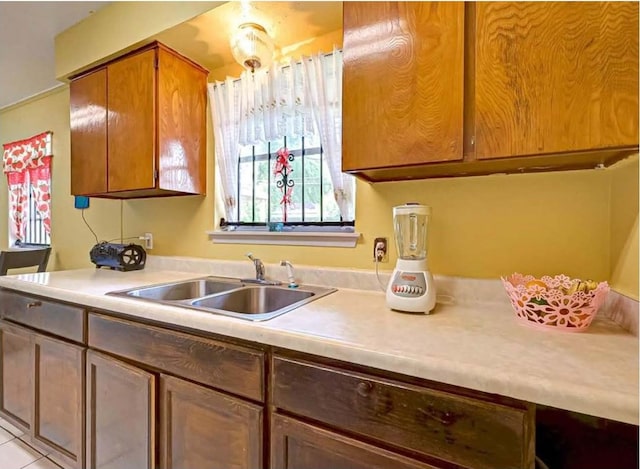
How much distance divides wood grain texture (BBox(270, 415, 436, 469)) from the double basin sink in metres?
0.49

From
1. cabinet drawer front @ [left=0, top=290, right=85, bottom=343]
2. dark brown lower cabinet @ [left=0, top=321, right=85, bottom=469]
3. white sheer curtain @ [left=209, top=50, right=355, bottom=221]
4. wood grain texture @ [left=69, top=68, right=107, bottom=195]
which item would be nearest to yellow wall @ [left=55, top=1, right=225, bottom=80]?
wood grain texture @ [left=69, top=68, right=107, bottom=195]

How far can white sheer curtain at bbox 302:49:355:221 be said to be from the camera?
1.50 meters

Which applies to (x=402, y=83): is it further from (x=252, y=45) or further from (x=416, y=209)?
(x=252, y=45)

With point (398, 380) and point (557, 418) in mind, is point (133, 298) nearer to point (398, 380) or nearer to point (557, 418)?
point (398, 380)

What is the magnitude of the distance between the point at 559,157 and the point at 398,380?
0.81 meters

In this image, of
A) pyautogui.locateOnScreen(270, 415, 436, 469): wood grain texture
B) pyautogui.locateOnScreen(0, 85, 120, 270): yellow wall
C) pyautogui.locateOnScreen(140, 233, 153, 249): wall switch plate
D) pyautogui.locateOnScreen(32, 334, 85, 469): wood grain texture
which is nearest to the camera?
pyautogui.locateOnScreen(270, 415, 436, 469): wood grain texture

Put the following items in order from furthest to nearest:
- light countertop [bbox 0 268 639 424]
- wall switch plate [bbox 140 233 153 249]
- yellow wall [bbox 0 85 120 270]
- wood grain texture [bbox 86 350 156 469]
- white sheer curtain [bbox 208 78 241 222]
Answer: yellow wall [bbox 0 85 120 270] < wall switch plate [bbox 140 233 153 249] < white sheer curtain [bbox 208 78 241 222] < wood grain texture [bbox 86 350 156 469] < light countertop [bbox 0 268 639 424]

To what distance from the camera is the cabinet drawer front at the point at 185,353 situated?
91 cm

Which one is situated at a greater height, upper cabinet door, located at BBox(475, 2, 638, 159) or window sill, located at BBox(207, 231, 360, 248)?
upper cabinet door, located at BBox(475, 2, 638, 159)

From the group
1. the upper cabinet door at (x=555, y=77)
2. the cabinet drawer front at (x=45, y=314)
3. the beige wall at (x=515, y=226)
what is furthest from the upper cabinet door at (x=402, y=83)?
the cabinet drawer front at (x=45, y=314)

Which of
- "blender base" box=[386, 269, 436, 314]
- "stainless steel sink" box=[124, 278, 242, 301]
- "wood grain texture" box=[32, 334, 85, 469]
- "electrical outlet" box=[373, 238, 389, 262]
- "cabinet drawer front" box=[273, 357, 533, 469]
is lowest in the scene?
"wood grain texture" box=[32, 334, 85, 469]

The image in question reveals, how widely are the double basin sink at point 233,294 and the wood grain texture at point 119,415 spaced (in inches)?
11.8

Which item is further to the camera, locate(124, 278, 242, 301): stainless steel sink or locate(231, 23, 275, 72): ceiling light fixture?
locate(124, 278, 242, 301): stainless steel sink

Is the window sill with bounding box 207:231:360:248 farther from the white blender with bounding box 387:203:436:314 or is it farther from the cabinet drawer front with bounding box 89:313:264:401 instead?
the cabinet drawer front with bounding box 89:313:264:401
